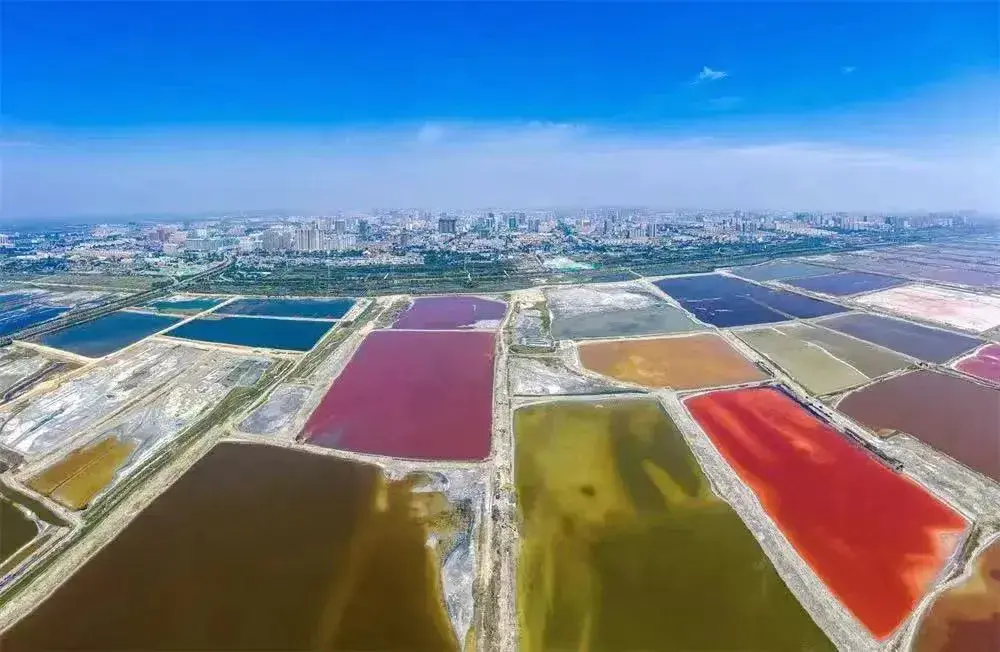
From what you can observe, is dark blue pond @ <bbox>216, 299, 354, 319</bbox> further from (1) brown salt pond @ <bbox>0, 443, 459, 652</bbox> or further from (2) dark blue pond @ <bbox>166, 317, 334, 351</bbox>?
(1) brown salt pond @ <bbox>0, 443, 459, 652</bbox>

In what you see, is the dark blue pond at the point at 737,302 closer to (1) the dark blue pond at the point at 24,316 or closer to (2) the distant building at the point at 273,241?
(1) the dark blue pond at the point at 24,316

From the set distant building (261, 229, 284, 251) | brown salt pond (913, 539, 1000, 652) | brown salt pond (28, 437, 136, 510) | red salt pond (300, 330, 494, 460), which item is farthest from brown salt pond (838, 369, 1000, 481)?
distant building (261, 229, 284, 251)

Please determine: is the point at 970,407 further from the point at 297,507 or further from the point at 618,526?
the point at 297,507

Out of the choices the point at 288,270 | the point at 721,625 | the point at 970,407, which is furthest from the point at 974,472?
the point at 288,270

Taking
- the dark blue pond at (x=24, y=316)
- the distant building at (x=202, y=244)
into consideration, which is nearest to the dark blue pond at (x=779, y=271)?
the dark blue pond at (x=24, y=316)

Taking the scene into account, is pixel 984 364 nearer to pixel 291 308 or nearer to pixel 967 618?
pixel 967 618
